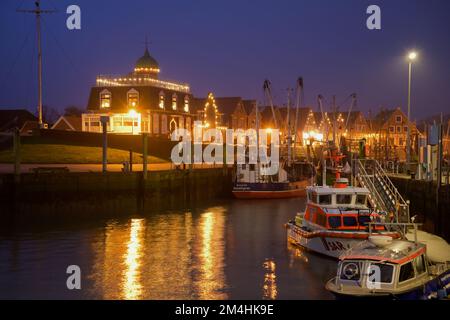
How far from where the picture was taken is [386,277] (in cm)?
1989

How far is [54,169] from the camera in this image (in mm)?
44875

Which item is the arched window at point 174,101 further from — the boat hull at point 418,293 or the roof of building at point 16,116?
the boat hull at point 418,293

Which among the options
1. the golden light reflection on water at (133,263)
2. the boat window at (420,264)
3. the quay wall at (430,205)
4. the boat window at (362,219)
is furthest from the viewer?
the quay wall at (430,205)

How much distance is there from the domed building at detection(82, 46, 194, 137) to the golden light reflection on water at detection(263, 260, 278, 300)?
165 feet

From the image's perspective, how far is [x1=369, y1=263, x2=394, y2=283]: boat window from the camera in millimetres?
19859

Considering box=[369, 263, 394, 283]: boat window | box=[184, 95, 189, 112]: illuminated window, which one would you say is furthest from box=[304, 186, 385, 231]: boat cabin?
box=[184, 95, 189, 112]: illuminated window

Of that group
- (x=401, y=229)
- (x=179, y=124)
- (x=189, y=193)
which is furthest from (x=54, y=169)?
(x=179, y=124)

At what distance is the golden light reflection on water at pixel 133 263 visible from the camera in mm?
24234

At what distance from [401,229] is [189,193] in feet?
94.9

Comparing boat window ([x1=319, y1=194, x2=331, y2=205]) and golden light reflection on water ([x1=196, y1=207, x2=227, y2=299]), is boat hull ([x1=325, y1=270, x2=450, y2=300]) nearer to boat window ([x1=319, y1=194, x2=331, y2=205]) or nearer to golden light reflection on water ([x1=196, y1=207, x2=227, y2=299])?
golden light reflection on water ([x1=196, y1=207, x2=227, y2=299])

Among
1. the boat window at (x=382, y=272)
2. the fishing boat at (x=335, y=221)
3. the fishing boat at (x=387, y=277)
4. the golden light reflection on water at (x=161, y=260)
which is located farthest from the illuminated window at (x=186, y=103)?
the boat window at (x=382, y=272)

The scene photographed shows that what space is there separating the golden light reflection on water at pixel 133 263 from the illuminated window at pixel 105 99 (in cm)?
4262

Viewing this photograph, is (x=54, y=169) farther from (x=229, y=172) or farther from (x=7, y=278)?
(x=229, y=172)
